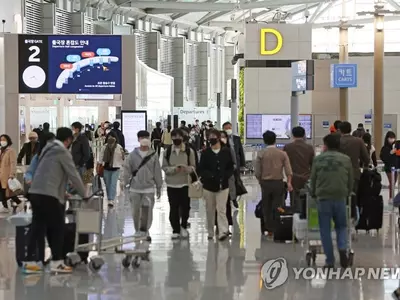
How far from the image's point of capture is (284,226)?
37.9ft

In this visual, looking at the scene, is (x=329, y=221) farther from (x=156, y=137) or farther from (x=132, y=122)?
(x=156, y=137)

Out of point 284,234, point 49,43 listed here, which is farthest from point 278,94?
point 284,234

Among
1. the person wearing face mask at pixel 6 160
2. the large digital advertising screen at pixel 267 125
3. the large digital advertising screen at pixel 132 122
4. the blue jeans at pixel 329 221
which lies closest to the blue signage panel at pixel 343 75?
the large digital advertising screen at pixel 267 125

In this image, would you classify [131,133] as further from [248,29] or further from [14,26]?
[14,26]

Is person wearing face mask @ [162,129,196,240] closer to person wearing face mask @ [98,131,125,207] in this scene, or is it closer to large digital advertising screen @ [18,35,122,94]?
person wearing face mask @ [98,131,125,207]

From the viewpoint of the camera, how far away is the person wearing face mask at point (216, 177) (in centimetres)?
1161

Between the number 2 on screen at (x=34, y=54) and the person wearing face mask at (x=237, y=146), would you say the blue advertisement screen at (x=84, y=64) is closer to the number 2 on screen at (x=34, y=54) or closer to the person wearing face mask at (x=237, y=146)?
the number 2 on screen at (x=34, y=54)

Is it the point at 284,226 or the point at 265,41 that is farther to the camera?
the point at 265,41

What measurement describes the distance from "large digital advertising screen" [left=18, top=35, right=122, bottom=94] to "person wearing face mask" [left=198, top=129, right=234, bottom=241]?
1190 cm

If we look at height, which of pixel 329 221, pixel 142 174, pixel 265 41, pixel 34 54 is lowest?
A: pixel 329 221

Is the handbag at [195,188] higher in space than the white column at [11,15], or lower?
lower

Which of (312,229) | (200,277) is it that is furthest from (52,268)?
(312,229)

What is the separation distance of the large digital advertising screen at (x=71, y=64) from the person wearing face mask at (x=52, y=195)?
14.4 metres

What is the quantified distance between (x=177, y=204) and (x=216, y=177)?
72 centimetres
